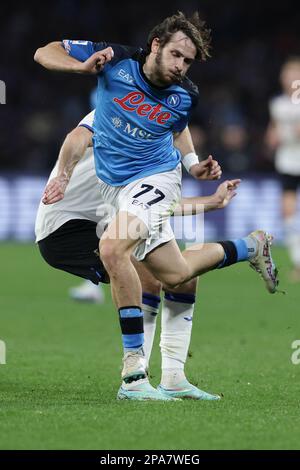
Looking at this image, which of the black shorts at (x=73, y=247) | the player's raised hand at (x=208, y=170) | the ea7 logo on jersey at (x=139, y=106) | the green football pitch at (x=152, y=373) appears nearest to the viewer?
the green football pitch at (x=152, y=373)

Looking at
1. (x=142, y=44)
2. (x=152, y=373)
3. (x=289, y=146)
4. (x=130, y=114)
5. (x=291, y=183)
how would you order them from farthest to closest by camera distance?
(x=142, y=44)
(x=289, y=146)
(x=291, y=183)
(x=152, y=373)
(x=130, y=114)

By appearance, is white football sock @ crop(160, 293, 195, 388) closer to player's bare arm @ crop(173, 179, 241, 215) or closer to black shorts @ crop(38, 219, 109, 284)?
player's bare arm @ crop(173, 179, 241, 215)

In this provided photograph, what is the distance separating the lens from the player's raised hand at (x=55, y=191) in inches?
226

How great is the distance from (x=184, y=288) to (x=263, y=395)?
2.40 feet

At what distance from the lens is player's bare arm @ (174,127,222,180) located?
6035 mm

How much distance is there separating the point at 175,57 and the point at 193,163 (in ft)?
2.38

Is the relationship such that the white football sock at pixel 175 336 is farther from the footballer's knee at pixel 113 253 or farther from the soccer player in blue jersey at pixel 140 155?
the footballer's knee at pixel 113 253

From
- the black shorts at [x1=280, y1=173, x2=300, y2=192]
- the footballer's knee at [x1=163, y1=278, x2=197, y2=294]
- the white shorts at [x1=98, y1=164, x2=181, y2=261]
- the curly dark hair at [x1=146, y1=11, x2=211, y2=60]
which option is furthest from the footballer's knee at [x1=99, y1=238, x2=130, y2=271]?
the black shorts at [x1=280, y1=173, x2=300, y2=192]

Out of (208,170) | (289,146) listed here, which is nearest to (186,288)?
(208,170)

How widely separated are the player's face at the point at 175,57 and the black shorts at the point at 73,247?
145 centimetres

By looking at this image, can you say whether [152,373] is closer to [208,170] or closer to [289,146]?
[208,170]

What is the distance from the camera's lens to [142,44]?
824 inches

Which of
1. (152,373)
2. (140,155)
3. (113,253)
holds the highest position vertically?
(140,155)

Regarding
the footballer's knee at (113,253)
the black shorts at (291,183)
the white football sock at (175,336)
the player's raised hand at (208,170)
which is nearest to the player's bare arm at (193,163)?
the player's raised hand at (208,170)
